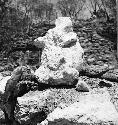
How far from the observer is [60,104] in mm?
4320

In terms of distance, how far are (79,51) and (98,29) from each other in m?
16.9

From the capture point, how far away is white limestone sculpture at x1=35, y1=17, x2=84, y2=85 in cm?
498

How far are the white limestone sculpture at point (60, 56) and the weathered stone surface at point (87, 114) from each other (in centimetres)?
98

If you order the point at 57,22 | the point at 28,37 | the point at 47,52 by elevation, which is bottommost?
the point at 28,37

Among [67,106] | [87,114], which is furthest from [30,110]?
[87,114]

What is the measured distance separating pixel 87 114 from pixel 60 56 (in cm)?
186

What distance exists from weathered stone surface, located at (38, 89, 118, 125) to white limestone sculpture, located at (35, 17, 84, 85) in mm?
977

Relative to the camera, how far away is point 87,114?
3.62 meters

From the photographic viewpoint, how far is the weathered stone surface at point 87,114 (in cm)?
349

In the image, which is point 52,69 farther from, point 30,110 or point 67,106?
point 67,106

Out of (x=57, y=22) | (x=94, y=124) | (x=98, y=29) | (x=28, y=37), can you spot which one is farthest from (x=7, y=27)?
(x=94, y=124)

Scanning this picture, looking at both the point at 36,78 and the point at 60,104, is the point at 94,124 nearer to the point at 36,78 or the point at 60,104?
the point at 60,104

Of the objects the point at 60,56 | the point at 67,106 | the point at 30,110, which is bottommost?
the point at 30,110

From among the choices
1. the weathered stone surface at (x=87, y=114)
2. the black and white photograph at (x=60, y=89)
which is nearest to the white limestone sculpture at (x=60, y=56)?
the black and white photograph at (x=60, y=89)
